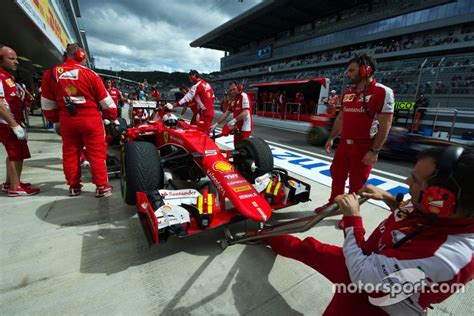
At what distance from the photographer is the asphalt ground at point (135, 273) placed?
1427 millimetres

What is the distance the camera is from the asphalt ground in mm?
1427

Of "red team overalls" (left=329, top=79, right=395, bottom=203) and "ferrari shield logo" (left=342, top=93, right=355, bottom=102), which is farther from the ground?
"ferrari shield logo" (left=342, top=93, right=355, bottom=102)

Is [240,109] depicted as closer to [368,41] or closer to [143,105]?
[143,105]

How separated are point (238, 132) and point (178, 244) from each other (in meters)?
2.80

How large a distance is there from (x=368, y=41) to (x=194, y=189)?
35418 millimetres

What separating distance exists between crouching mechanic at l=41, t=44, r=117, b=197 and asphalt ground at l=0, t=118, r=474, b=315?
531 millimetres

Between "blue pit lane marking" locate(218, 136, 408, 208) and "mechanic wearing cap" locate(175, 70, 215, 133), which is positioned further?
"mechanic wearing cap" locate(175, 70, 215, 133)

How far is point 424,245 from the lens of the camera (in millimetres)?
893

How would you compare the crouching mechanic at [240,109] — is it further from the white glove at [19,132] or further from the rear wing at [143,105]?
the white glove at [19,132]

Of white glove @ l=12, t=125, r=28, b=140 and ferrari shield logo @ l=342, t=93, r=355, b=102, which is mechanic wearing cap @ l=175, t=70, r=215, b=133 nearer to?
white glove @ l=12, t=125, r=28, b=140

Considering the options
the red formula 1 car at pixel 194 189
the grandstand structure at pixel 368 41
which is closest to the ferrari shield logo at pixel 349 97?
the red formula 1 car at pixel 194 189

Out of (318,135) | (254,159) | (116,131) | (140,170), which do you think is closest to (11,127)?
(140,170)

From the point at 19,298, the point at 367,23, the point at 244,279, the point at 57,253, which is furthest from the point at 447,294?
the point at 367,23

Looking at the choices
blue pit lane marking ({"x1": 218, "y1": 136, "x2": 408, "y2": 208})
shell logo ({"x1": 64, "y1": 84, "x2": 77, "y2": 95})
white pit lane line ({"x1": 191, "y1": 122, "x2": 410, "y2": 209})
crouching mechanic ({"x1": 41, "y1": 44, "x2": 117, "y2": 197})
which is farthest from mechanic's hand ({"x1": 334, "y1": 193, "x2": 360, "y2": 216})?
shell logo ({"x1": 64, "y1": 84, "x2": 77, "y2": 95})
